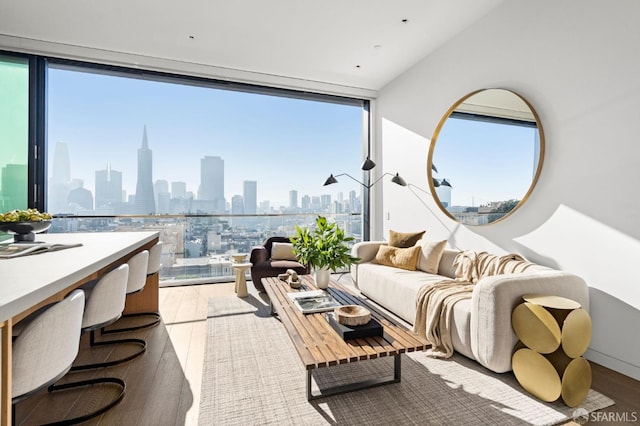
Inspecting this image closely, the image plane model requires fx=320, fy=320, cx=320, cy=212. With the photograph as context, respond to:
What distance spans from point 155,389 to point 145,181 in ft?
10.3

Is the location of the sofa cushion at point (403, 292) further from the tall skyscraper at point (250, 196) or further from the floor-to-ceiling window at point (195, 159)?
the tall skyscraper at point (250, 196)

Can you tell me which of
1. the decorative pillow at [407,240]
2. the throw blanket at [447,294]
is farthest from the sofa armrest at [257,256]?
the throw blanket at [447,294]

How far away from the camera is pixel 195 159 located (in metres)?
4.57

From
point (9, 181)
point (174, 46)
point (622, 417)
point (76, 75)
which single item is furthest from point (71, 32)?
point (622, 417)

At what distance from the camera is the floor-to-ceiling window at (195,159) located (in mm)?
4066

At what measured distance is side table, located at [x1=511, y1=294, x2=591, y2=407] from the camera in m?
1.74

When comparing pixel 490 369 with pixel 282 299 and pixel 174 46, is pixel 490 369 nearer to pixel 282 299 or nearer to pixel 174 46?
pixel 282 299

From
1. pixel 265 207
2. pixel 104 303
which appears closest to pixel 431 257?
pixel 265 207

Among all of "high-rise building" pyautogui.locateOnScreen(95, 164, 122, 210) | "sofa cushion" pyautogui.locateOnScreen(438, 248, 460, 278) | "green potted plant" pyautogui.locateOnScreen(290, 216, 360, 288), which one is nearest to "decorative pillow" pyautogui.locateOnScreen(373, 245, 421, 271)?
"sofa cushion" pyautogui.locateOnScreen(438, 248, 460, 278)

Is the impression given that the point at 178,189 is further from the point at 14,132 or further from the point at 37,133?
the point at 14,132

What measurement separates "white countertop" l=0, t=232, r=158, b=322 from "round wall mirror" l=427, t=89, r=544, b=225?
3.24 meters

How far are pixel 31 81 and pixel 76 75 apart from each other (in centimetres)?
46

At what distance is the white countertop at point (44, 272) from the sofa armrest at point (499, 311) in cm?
224

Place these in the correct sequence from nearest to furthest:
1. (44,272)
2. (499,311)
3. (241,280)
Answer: (44,272) → (499,311) → (241,280)
